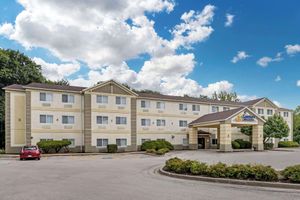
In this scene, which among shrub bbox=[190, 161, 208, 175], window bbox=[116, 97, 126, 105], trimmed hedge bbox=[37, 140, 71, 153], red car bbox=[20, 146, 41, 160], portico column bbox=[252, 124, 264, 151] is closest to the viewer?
shrub bbox=[190, 161, 208, 175]

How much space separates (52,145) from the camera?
3198 centimetres

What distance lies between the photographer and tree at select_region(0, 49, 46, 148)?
4193 centimetres

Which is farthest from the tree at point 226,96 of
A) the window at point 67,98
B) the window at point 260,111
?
the window at point 67,98

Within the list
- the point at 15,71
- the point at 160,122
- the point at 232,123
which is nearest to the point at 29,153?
the point at 160,122

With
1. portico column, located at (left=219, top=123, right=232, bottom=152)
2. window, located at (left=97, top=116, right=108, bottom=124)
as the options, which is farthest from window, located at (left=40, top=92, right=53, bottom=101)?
portico column, located at (left=219, top=123, right=232, bottom=152)

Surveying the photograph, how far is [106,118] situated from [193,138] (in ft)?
43.6

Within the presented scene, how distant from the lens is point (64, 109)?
3488cm

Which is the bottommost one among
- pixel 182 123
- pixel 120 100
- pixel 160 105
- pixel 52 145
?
pixel 52 145

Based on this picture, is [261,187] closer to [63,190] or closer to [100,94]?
[63,190]

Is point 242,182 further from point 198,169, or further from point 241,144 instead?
point 241,144

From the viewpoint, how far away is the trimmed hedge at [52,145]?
31812 millimetres

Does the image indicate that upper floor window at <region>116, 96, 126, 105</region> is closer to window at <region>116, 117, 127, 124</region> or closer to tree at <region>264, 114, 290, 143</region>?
window at <region>116, 117, 127, 124</region>

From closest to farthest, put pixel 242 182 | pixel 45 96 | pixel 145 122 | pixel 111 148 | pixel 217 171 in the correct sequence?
pixel 242 182
pixel 217 171
pixel 45 96
pixel 111 148
pixel 145 122

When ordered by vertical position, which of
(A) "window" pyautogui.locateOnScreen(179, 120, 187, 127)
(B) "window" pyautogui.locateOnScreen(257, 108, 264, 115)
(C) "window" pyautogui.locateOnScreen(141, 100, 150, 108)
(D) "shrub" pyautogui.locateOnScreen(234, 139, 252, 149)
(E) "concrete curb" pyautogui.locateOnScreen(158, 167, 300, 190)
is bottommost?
(D) "shrub" pyautogui.locateOnScreen(234, 139, 252, 149)
